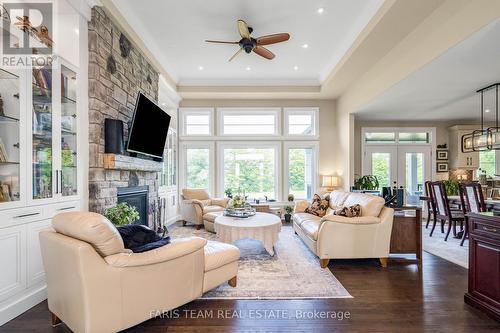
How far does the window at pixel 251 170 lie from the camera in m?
7.43

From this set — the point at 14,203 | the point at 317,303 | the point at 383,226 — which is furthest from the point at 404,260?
the point at 14,203

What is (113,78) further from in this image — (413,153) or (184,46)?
(413,153)

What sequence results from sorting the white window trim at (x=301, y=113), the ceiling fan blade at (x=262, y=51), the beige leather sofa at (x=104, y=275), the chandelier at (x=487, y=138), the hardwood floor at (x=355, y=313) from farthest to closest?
1. the white window trim at (x=301, y=113)
2. the chandelier at (x=487, y=138)
3. the ceiling fan blade at (x=262, y=51)
4. the hardwood floor at (x=355, y=313)
5. the beige leather sofa at (x=104, y=275)

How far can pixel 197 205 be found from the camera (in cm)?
587

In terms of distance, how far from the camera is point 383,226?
3.53 meters

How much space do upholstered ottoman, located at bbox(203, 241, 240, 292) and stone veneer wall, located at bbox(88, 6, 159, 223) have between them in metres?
1.68

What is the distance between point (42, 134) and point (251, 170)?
5215mm

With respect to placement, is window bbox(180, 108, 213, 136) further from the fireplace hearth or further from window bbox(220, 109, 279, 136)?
the fireplace hearth

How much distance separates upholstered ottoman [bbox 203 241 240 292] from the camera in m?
2.59

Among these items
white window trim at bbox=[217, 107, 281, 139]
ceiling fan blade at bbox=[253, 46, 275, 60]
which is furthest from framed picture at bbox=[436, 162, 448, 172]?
ceiling fan blade at bbox=[253, 46, 275, 60]

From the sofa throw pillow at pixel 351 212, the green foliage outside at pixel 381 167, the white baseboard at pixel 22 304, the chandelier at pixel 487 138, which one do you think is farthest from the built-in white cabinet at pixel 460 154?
the white baseboard at pixel 22 304

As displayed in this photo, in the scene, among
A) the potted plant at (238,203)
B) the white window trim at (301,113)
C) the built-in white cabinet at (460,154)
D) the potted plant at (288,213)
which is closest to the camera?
the potted plant at (238,203)

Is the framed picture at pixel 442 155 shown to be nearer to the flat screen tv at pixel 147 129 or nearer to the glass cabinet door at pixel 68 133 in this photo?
the flat screen tv at pixel 147 129

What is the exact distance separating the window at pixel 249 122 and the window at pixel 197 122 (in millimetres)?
374
